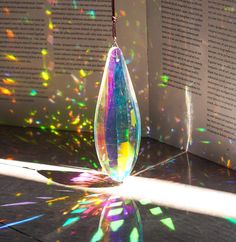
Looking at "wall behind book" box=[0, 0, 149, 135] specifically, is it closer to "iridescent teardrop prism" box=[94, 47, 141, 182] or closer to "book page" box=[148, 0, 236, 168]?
"book page" box=[148, 0, 236, 168]

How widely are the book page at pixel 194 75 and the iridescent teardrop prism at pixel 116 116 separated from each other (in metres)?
0.35

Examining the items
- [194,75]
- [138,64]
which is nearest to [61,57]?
[138,64]

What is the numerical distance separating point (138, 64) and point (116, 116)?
0.54 meters

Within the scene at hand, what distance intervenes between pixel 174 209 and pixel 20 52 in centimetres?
110

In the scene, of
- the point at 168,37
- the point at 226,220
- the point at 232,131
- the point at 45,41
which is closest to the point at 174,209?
the point at 226,220

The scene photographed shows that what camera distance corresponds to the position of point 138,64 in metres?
3.08

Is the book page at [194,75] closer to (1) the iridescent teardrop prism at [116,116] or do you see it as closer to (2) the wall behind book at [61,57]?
(2) the wall behind book at [61,57]

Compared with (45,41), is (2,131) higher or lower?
lower

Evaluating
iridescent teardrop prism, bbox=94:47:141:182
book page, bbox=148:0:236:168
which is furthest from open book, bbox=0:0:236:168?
iridescent teardrop prism, bbox=94:47:141:182

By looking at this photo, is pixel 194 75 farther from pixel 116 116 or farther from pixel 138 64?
pixel 116 116

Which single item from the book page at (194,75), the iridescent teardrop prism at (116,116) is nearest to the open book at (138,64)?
the book page at (194,75)

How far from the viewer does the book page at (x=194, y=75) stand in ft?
8.92

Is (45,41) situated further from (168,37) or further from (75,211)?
(75,211)

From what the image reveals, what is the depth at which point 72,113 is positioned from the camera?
3244 millimetres
